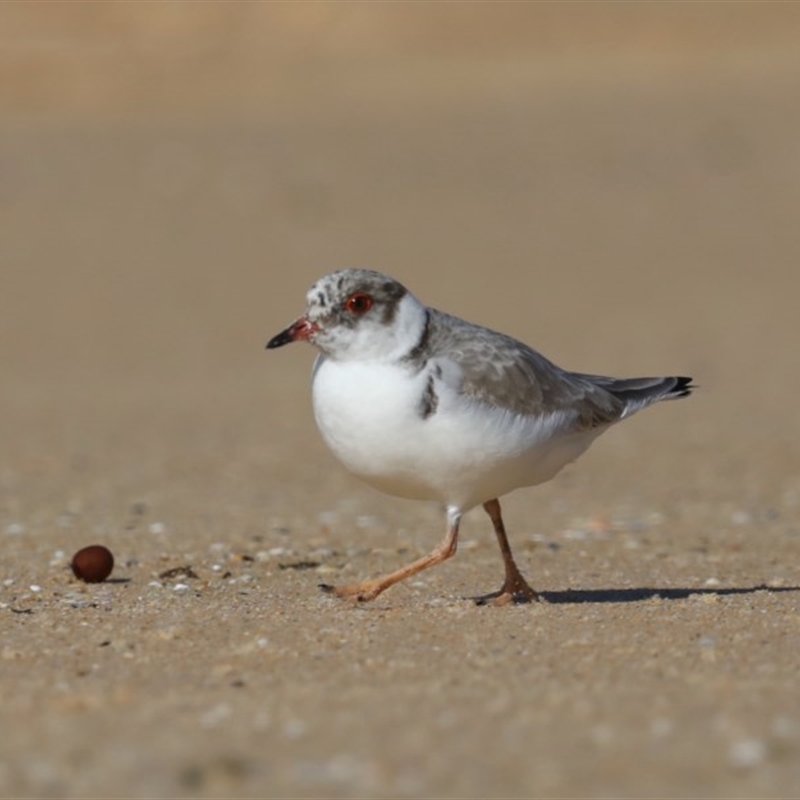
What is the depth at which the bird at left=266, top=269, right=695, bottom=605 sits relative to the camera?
5836 mm

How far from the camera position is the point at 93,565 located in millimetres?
7188

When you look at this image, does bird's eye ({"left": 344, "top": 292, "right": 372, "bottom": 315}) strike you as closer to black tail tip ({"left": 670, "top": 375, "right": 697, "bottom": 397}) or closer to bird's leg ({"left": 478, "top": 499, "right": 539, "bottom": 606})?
bird's leg ({"left": 478, "top": 499, "right": 539, "bottom": 606})

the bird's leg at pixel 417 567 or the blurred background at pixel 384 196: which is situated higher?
the blurred background at pixel 384 196

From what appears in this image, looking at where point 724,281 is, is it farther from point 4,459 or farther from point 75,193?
point 4,459

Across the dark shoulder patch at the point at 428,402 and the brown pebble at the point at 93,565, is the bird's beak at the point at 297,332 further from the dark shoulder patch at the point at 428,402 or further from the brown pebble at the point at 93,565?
the brown pebble at the point at 93,565

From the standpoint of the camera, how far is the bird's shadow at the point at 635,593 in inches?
258

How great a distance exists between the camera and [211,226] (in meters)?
23.0

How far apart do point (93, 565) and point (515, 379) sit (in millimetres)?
2100

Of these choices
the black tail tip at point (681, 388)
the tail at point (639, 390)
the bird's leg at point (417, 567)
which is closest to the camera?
the bird's leg at point (417, 567)

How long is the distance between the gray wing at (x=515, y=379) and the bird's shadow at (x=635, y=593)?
0.66m

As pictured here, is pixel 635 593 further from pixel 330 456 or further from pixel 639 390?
pixel 330 456

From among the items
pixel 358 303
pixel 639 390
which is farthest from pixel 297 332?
pixel 639 390

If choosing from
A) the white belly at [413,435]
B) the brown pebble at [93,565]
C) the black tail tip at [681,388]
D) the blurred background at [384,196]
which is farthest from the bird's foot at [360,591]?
the blurred background at [384,196]

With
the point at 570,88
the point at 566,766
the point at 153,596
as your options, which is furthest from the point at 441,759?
the point at 570,88
